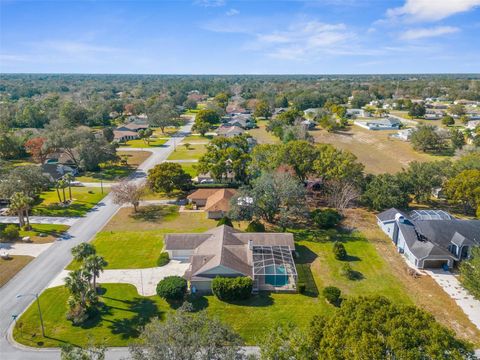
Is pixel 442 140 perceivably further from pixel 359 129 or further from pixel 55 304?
pixel 55 304

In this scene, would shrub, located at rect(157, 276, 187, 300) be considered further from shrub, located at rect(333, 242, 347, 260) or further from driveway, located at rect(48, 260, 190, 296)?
shrub, located at rect(333, 242, 347, 260)

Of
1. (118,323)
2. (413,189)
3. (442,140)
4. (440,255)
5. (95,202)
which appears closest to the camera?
(118,323)

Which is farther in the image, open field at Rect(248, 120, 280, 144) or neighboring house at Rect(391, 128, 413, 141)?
open field at Rect(248, 120, 280, 144)

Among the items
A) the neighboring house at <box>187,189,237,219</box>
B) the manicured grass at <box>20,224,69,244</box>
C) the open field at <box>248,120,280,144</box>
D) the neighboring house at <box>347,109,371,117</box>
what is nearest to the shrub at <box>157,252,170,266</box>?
the neighboring house at <box>187,189,237,219</box>

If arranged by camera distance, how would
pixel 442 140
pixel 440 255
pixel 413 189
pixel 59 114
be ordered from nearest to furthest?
pixel 440 255 < pixel 413 189 < pixel 442 140 < pixel 59 114

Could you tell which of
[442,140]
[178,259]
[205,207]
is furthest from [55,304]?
[442,140]

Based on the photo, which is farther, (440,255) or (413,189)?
(413,189)
